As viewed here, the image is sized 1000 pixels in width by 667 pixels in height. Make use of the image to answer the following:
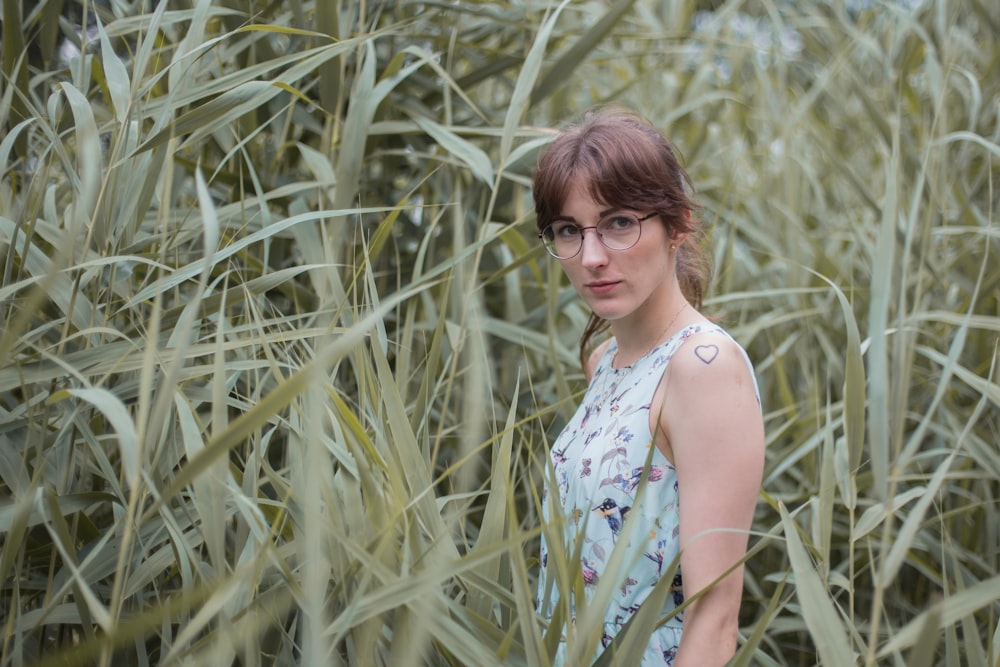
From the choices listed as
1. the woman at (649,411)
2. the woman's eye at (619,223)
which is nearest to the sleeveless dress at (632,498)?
the woman at (649,411)

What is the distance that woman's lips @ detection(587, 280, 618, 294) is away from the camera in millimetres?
755

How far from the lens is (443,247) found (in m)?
1.39

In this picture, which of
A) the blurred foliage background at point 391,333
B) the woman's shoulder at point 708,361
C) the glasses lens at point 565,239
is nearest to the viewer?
the blurred foliage background at point 391,333

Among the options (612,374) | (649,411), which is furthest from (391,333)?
(649,411)

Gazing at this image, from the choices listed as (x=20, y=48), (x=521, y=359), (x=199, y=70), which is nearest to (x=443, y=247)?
(x=521, y=359)

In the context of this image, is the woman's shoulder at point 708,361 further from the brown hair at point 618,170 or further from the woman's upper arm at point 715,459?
the brown hair at point 618,170

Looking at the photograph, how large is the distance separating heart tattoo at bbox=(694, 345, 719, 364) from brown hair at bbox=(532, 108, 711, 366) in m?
0.14

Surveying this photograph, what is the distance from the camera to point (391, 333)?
127 cm

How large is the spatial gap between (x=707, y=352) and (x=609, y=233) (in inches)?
5.7

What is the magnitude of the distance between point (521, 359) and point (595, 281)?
557mm

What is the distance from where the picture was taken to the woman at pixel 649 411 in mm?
648

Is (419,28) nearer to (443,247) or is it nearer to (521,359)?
(443,247)

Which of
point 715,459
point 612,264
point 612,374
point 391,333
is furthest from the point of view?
point 391,333

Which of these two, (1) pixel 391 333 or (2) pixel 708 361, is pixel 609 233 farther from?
(1) pixel 391 333
